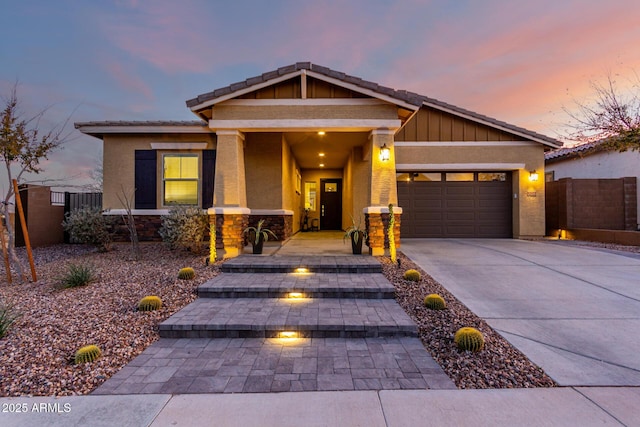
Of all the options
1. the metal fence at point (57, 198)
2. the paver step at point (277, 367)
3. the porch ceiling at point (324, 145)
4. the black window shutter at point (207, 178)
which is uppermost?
the porch ceiling at point (324, 145)

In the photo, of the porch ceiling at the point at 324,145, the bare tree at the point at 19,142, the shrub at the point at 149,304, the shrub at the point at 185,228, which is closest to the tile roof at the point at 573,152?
the porch ceiling at the point at 324,145

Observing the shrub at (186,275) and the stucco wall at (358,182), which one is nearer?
the shrub at (186,275)

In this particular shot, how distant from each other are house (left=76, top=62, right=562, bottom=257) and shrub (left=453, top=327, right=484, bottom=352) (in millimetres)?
3855

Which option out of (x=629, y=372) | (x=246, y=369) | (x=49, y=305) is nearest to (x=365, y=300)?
(x=246, y=369)

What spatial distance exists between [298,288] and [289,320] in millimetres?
994

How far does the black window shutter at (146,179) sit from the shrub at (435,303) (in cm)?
807

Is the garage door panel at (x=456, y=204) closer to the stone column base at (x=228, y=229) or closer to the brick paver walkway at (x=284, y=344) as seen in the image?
the brick paver walkway at (x=284, y=344)

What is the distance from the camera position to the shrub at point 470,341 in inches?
116

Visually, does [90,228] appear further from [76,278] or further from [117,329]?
[117,329]

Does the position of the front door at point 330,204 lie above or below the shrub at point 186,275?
above

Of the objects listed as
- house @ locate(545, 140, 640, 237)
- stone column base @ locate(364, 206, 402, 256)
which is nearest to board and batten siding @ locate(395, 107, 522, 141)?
house @ locate(545, 140, 640, 237)

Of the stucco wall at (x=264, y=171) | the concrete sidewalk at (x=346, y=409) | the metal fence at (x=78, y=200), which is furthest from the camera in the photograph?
the metal fence at (x=78, y=200)

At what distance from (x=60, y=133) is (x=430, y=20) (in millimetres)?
9816

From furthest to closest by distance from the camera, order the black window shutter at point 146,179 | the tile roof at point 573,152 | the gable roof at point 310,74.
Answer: the tile roof at point 573,152 < the black window shutter at point 146,179 < the gable roof at point 310,74
